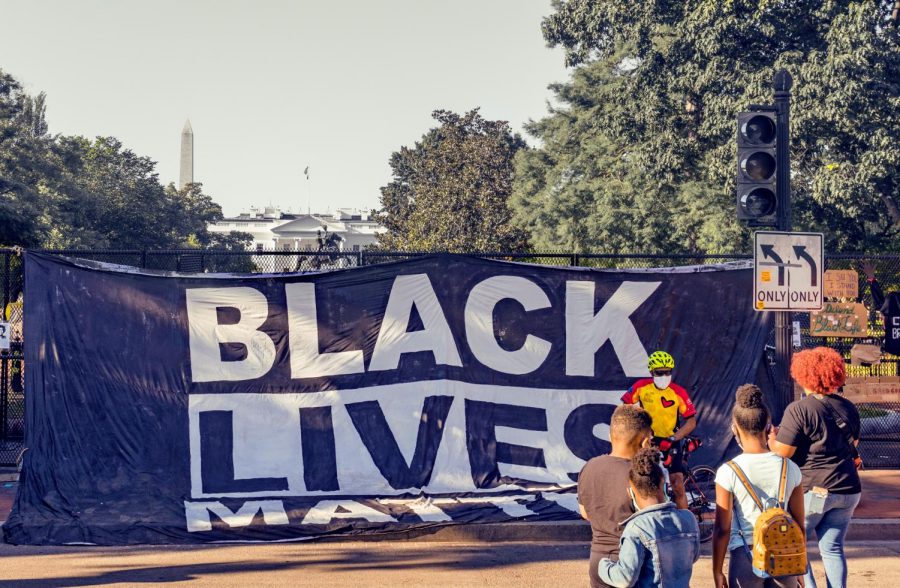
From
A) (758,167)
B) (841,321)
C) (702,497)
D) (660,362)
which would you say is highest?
(758,167)

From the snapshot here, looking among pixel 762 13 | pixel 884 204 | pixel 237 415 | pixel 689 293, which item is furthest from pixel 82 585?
pixel 884 204

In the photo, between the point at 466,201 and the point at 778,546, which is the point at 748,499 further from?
the point at 466,201

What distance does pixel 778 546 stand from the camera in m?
4.63

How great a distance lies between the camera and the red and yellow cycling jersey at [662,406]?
27.5 feet

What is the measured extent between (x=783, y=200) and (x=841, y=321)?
509cm

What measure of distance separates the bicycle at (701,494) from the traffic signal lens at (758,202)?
2265mm

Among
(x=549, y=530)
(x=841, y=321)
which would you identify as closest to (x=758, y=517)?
(x=549, y=530)

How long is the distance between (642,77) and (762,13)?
441cm

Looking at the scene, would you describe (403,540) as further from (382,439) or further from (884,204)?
(884,204)

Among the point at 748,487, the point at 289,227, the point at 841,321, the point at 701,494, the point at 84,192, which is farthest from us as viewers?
the point at 289,227

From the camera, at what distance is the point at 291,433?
31.8 ft

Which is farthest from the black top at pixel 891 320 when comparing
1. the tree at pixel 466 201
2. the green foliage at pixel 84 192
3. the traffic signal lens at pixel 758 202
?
the tree at pixel 466 201

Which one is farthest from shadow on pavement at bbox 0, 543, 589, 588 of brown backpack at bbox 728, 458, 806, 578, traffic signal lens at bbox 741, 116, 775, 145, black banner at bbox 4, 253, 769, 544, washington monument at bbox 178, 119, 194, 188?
washington monument at bbox 178, 119, 194, 188

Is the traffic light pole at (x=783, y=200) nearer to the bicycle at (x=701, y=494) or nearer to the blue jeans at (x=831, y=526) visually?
the bicycle at (x=701, y=494)
